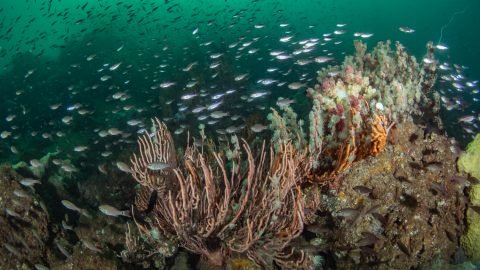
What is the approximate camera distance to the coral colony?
15.0 feet

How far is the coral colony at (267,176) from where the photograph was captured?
4.57 m

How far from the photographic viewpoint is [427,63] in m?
9.28

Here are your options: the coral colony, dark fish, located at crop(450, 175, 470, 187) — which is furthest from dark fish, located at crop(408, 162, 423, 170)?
dark fish, located at crop(450, 175, 470, 187)

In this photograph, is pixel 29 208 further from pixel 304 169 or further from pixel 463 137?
pixel 463 137

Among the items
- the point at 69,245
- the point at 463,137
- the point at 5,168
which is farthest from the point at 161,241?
the point at 463,137

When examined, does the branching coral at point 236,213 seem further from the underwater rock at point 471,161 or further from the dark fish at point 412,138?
the underwater rock at point 471,161

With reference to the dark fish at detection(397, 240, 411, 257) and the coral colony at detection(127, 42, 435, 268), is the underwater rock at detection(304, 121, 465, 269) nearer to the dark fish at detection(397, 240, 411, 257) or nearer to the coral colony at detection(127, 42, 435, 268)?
the dark fish at detection(397, 240, 411, 257)

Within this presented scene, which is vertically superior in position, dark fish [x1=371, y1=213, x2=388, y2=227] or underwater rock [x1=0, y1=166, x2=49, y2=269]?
dark fish [x1=371, y1=213, x2=388, y2=227]

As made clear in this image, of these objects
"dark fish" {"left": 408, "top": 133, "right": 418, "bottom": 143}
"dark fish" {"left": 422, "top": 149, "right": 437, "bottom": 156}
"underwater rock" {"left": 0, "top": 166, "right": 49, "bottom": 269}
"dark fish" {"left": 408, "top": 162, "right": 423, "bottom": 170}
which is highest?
"dark fish" {"left": 408, "top": 133, "right": 418, "bottom": 143}

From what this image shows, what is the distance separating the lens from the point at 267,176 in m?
4.80

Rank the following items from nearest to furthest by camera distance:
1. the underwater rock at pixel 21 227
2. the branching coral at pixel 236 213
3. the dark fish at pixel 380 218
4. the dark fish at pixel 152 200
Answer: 1. the branching coral at pixel 236 213
2. the dark fish at pixel 380 218
3. the dark fish at pixel 152 200
4. the underwater rock at pixel 21 227

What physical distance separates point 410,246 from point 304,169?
87.8 inches

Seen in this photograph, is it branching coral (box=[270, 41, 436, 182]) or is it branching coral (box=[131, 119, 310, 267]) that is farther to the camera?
branching coral (box=[270, 41, 436, 182])

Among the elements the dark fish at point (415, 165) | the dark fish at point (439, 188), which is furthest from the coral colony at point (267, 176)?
the dark fish at point (439, 188)
